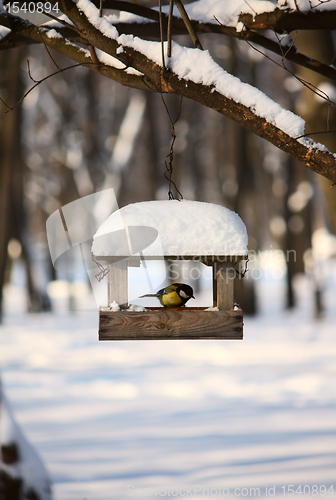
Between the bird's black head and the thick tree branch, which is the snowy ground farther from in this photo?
the thick tree branch

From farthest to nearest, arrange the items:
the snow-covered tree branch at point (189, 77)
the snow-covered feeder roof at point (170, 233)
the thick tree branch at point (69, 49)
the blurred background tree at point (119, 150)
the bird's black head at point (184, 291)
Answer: the blurred background tree at point (119, 150) < the bird's black head at point (184, 291) < the thick tree branch at point (69, 49) < the snow-covered feeder roof at point (170, 233) < the snow-covered tree branch at point (189, 77)

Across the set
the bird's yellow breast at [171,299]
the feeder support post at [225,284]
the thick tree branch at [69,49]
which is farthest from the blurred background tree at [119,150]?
the feeder support post at [225,284]

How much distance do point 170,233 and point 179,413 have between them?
13.6ft

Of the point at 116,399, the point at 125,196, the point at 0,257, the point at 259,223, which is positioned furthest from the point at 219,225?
the point at 125,196

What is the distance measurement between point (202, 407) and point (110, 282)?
4.11 metres

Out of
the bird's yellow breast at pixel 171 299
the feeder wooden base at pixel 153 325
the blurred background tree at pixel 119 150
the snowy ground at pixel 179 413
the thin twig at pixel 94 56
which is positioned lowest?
the snowy ground at pixel 179 413

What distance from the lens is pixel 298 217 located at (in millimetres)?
14180

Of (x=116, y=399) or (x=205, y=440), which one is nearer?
(x=205, y=440)

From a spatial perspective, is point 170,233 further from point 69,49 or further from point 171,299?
point 69,49

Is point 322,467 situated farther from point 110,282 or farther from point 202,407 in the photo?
point 110,282

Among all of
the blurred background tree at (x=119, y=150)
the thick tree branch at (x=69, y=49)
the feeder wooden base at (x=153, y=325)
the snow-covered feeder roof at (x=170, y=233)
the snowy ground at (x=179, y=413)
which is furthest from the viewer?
the blurred background tree at (x=119, y=150)

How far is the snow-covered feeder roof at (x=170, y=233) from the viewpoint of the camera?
2369mm

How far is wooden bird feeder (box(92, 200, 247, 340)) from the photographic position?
238 cm

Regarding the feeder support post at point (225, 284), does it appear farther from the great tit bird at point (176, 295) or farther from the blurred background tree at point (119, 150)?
the blurred background tree at point (119, 150)
